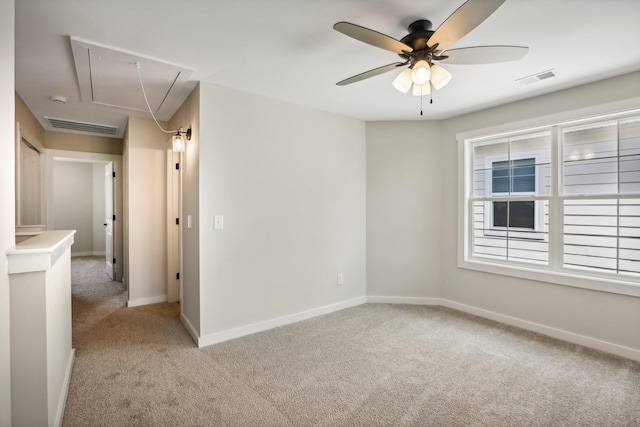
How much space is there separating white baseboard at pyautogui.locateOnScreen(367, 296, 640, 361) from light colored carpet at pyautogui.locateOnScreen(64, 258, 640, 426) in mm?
97

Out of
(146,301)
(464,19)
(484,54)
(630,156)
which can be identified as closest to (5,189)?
(464,19)

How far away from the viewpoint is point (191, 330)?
3.10m

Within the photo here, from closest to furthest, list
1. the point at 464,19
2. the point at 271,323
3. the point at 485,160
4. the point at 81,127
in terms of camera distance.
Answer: the point at 464,19
the point at 271,323
the point at 485,160
the point at 81,127

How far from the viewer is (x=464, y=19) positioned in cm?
152

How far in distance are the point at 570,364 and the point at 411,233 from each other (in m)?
2.03

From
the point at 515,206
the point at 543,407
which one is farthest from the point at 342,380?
the point at 515,206

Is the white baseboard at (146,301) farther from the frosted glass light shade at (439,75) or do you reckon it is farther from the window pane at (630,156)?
the window pane at (630,156)

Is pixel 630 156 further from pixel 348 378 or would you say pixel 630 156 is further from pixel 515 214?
pixel 348 378

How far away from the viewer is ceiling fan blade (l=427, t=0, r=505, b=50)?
1394mm

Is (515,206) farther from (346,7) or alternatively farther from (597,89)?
(346,7)

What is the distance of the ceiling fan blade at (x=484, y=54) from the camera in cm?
178

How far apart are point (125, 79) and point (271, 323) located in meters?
2.69

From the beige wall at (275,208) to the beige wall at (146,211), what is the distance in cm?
169

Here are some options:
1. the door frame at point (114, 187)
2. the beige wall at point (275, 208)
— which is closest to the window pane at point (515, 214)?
the beige wall at point (275, 208)
